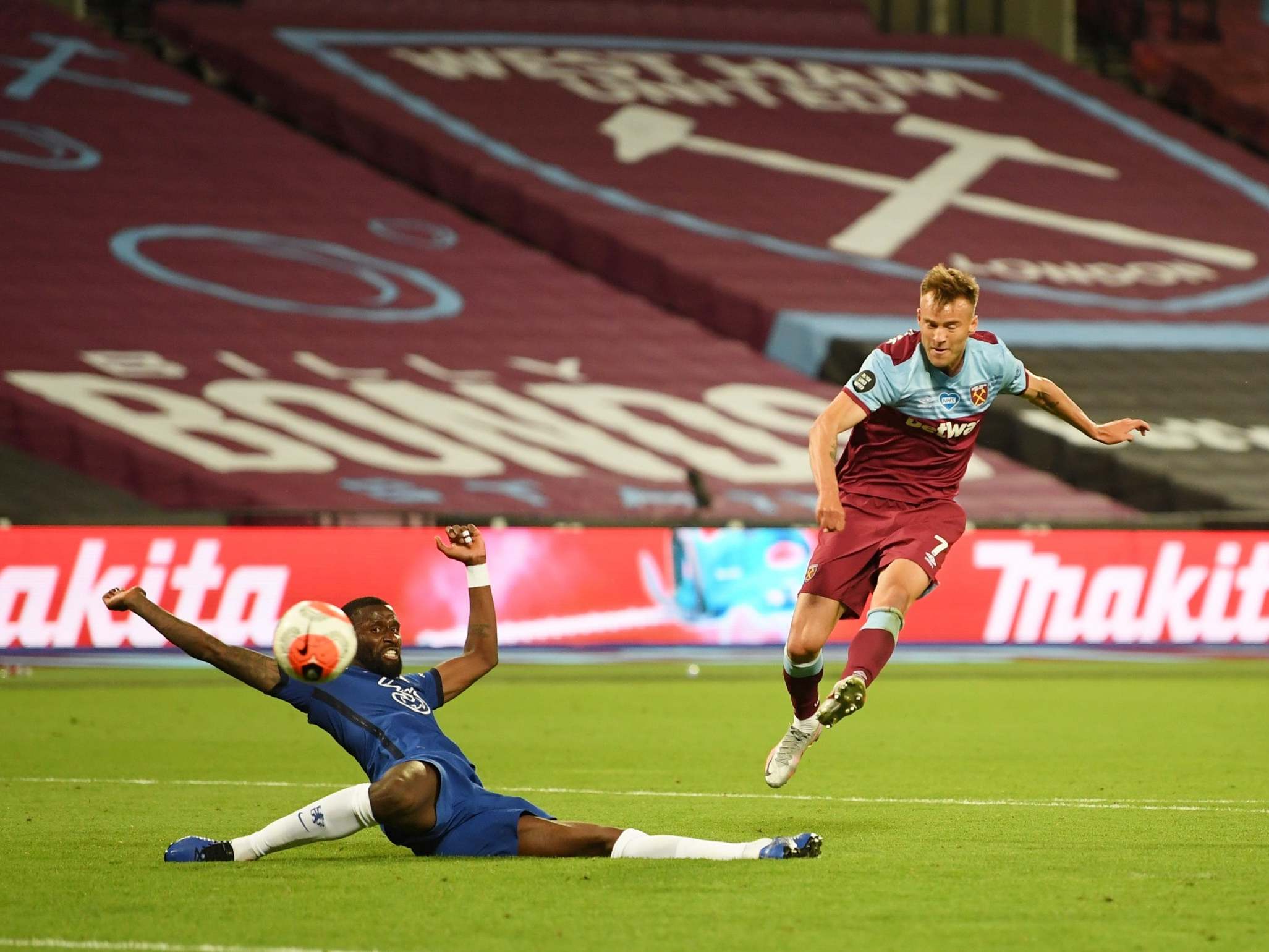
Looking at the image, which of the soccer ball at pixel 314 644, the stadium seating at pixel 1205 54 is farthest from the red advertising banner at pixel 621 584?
the stadium seating at pixel 1205 54

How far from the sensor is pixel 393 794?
281 inches

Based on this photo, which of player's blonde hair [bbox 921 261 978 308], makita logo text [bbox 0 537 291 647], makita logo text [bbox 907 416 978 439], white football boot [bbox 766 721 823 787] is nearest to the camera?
player's blonde hair [bbox 921 261 978 308]

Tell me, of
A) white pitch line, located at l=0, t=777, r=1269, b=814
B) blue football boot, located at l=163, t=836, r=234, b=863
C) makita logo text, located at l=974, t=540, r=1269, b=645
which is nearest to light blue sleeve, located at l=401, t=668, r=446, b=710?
blue football boot, located at l=163, t=836, r=234, b=863

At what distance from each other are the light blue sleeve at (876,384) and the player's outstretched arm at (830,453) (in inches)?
1.8

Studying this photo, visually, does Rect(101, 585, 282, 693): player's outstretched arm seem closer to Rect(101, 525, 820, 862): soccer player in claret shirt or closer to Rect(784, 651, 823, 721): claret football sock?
Rect(101, 525, 820, 862): soccer player in claret shirt

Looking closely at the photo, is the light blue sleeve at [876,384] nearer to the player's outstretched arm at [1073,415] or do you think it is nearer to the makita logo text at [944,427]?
the makita logo text at [944,427]

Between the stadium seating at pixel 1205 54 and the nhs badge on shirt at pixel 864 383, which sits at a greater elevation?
the nhs badge on shirt at pixel 864 383

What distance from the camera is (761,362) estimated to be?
29312mm

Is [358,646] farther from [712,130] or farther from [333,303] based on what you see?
[712,130]

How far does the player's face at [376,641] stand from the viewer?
7.61 meters

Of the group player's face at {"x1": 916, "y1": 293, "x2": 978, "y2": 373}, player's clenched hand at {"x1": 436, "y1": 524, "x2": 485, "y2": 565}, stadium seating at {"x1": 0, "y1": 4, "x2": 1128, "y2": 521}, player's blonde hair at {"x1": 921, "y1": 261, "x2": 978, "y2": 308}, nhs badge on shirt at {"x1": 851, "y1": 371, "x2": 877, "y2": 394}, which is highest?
player's blonde hair at {"x1": 921, "y1": 261, "x2": 978, "y2": 308}

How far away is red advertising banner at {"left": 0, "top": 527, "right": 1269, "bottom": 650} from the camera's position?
17.6 meters

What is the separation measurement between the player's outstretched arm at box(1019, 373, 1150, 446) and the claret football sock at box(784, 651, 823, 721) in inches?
60.4

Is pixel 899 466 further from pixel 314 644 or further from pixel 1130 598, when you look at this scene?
pixel 1130 598
